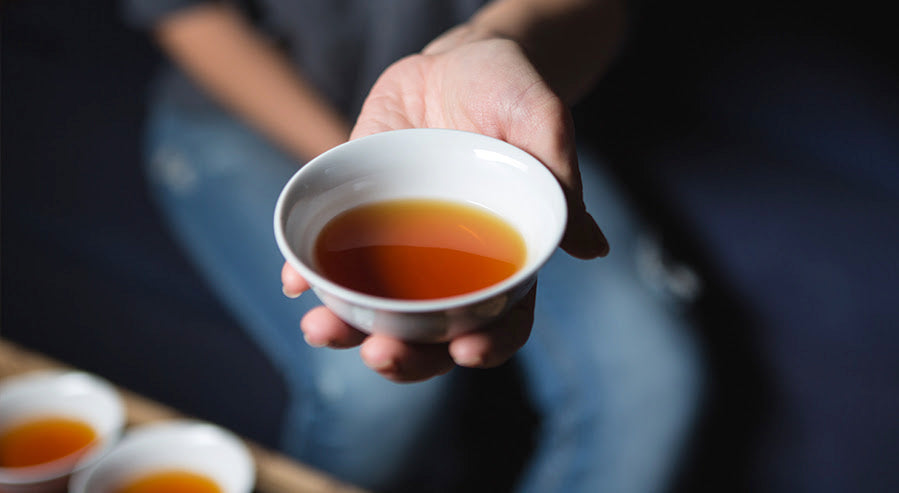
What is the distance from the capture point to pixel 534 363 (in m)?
0.99

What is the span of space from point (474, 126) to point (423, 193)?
7 cm

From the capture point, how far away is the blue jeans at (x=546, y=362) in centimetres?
94

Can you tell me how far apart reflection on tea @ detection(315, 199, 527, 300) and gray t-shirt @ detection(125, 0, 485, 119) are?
9.2 inches

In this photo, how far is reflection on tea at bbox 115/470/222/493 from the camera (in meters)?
0.76

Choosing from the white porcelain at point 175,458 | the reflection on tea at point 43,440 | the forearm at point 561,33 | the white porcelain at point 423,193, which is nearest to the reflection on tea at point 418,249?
the white porcelain at point 423,193

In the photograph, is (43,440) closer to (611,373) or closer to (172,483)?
(172,483)

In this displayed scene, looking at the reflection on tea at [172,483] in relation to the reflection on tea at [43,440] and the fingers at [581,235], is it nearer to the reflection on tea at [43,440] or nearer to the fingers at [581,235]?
the reflection on tea at [43,440]

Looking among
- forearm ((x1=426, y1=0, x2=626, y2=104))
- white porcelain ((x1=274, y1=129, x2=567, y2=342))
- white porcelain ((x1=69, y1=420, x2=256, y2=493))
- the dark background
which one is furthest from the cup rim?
the dark background

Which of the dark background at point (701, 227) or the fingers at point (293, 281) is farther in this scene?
the dark background at point (701, 227)

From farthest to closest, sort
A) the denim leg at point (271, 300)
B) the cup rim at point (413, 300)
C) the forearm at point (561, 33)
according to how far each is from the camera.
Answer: the denim leg at point (271, 300), the forearm at point (561, 33), the cup rim at point (413, 300)

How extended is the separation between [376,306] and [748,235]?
86cm

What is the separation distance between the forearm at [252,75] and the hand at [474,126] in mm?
363

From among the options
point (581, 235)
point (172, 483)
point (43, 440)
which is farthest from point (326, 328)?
point (43, 440)

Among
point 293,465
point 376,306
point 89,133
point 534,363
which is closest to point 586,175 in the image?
point 534,363
